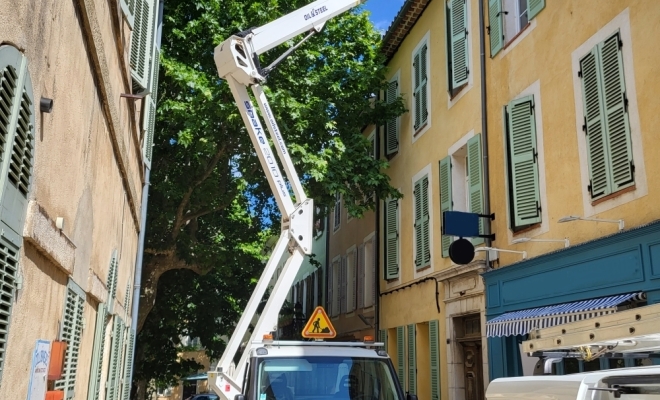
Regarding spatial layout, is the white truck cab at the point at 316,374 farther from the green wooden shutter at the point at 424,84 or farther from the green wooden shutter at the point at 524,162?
the green wooden shutter at the point at 424,84

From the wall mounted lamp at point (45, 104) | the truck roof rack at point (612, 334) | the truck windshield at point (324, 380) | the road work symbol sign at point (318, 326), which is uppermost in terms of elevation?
the wall mounted lamp at point (45, 104)

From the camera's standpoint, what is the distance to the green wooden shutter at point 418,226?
13492mm

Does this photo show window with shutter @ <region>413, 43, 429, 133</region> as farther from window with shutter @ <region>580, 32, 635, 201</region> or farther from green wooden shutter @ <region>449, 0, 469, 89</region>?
window with shutter @ <region>580, 32, 635, 201</region>

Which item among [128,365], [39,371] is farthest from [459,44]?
[39,371]

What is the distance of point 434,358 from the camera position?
12.4 metres

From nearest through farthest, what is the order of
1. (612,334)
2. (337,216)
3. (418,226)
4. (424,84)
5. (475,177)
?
(612,334) → (475,177) → (418,226) → (424,84) → (337,216)

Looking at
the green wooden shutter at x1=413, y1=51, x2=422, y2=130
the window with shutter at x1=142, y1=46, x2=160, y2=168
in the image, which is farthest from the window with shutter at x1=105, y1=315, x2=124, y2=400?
the green wooden shutter at x1=413, y1=51, x2=422, y2=130

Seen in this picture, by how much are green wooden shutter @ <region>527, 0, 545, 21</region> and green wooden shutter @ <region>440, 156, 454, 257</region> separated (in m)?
3.14

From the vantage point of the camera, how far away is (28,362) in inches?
150

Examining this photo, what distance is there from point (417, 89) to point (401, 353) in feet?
18.8

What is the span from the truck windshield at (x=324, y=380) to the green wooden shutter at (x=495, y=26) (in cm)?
639

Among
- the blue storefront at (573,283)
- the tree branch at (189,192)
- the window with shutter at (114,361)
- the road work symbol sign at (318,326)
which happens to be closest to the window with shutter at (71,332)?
the window with shutter at (114,361)

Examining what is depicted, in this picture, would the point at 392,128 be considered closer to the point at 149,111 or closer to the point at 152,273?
the point at 152,273

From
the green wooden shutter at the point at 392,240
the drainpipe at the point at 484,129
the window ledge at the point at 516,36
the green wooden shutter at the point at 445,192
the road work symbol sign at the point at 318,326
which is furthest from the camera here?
the green wooden shutter at the point at 392,240
